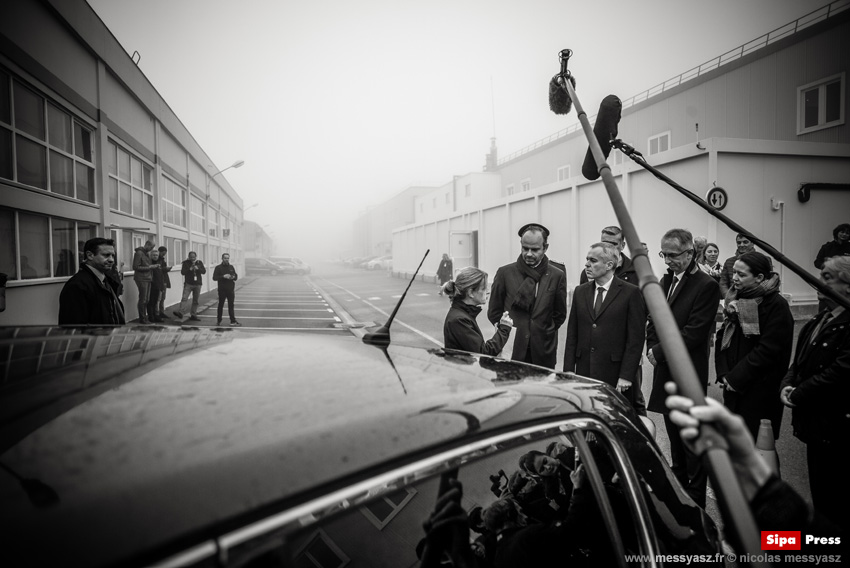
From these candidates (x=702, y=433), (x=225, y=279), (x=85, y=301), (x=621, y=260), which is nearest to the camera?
(x=702, y=433)

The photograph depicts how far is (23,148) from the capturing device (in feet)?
23.4

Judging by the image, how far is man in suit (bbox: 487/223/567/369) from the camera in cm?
412

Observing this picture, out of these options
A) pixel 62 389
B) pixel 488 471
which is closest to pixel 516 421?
pixel 488 471

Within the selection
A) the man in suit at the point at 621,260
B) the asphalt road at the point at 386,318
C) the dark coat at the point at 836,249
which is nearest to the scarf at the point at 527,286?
the man in suit at the point at 621,260

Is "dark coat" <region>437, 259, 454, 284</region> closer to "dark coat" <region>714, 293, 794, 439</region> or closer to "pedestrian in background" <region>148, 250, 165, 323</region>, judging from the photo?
"pedestrian in background" <region>148, 250, 165, 323</region>

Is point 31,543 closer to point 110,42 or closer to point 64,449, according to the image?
point 64,449

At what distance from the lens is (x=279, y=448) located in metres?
0.85

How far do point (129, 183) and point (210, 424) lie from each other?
44.9 ft

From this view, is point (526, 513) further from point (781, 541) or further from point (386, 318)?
point (386, 318)

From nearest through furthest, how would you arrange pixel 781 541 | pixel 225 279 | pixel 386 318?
Answer: pixel 781 541, pixel 225 279, pixel 386 318

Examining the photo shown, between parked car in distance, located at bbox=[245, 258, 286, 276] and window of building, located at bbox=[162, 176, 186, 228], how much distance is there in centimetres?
2349

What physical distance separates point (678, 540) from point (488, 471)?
2.00 ft

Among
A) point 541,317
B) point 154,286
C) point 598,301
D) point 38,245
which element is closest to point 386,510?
point 598,301

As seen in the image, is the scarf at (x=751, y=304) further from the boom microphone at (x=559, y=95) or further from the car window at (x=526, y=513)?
the car window at (x=526, y=513)
